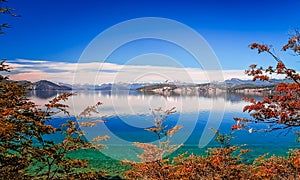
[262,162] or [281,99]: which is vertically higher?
[281,99]

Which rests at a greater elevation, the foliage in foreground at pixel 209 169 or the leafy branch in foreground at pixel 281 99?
the leafy branch in foreground at pixel 281 99

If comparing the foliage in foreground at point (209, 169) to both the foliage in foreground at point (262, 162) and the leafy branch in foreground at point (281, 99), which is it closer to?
the foliage in foreground at point (262, 162)

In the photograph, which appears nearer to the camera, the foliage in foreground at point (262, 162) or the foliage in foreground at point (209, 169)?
the foliage in foreground at point (262, 162)

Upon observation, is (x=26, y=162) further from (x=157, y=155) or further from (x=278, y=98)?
(x=157, y=155)

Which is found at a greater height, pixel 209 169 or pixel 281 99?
pixel 281 99

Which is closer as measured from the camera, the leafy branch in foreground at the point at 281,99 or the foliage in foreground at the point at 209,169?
the leafy branch in foreground at the point at 281,99

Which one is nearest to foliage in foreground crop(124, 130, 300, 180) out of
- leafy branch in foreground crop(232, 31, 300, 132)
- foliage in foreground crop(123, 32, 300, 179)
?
foliage in foreground crop(123, 32, 300, 179)

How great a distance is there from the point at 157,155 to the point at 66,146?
682 cm

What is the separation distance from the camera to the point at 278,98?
7.09 m

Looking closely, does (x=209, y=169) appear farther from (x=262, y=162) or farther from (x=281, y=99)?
(x=281, y=99)

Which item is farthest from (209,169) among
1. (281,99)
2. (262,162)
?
(281,99)

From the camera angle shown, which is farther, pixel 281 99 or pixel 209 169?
pixel 209 169

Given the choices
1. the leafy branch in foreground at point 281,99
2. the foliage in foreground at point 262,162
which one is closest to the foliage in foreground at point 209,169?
the foliage in foreground at point 262,162

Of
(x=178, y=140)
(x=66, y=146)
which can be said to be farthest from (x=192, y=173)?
(x=178, y=140)
